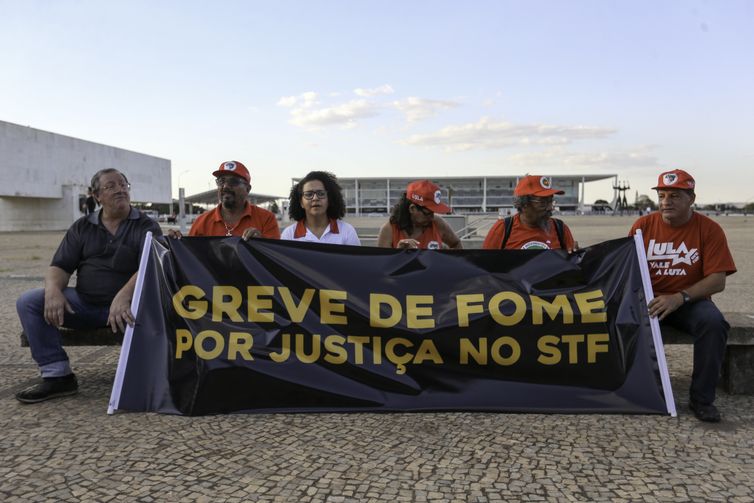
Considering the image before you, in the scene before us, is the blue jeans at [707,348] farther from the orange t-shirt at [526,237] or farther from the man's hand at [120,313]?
the man's hand at [120,313]

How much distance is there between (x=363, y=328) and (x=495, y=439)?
107cm

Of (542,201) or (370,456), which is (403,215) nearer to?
(542,201)

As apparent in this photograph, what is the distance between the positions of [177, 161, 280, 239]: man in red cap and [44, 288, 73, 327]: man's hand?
105 centimetres

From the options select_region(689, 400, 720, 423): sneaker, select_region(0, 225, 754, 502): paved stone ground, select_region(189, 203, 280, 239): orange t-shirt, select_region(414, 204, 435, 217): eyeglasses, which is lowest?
select_region(0, 225, 754, 502): paved stone ground

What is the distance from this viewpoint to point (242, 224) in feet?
15.4

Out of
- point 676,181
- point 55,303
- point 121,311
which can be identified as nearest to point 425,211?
point 676,181

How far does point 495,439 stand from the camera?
3.26 meters

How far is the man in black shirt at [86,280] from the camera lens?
3990 millimetres

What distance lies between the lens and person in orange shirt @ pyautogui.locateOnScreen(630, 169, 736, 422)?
3.65 m

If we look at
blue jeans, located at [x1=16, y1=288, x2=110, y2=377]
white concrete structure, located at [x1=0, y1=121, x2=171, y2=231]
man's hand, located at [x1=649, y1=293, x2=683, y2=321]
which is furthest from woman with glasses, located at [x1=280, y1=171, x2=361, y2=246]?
white concrete structure, located at [x1=0, y1=121, x2=171, y2=231]

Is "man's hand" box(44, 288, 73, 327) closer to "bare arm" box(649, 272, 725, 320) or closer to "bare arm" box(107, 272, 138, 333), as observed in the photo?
"bare arm" box(107, 272, 138, 333)

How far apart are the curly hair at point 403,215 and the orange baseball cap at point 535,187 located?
0.84m

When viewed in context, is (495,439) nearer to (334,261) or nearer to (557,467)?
(557,467)

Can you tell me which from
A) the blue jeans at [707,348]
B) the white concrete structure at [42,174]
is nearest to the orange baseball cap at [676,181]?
the blue jeans at [707,348]
